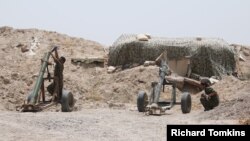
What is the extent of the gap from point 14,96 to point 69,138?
12.5 metres

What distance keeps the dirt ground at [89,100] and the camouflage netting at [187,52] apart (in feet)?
3.79

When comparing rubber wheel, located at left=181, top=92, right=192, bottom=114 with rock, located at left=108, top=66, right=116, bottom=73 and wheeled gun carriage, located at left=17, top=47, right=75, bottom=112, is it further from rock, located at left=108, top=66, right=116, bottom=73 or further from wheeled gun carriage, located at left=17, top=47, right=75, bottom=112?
rock, located at left=108, top=66, right=116, bottom=73

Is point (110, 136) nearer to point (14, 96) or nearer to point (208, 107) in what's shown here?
point (208, 107)

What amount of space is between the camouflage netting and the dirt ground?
116 cm

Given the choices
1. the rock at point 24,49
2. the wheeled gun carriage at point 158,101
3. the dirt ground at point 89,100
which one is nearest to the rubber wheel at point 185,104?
the wheeled gun carriage at point 158,101

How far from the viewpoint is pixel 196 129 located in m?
9.89

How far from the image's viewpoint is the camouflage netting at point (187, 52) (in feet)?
88.2

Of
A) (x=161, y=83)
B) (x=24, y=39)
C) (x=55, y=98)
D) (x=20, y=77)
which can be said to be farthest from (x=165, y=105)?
(x=24, y=39)

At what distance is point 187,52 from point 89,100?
5892 millimetres

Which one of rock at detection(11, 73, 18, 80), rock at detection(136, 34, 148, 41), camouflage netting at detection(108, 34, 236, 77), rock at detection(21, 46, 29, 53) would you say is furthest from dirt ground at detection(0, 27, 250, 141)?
rock at detection(136, 34, 148, 41)

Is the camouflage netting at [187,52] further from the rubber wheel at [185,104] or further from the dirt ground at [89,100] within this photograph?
the rubber wheel at [185,104]

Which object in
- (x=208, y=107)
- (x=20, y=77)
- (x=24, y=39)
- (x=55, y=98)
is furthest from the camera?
(x=24, y=39)

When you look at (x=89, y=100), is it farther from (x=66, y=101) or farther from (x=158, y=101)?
(x=158, y=101)

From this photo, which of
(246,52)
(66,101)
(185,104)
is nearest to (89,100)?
(66,101)
